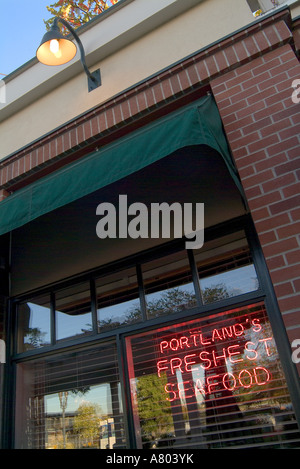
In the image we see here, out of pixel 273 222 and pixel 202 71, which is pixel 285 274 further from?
pixel 202 71

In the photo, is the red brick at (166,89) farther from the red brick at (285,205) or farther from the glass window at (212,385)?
the glass window at (212,385)

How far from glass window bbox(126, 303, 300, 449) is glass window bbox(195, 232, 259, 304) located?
0.65 ft

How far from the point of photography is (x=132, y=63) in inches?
150

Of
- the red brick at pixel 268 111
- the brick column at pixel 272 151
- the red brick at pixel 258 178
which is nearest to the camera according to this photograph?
the brick column at pixel 272 151

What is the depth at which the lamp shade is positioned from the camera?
143 inches

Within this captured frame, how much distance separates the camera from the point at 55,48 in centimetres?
362

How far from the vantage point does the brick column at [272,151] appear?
92.8 inches

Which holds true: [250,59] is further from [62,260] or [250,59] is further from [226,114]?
[62,260]

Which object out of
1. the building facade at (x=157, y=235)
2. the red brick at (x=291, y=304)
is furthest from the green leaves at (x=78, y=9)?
the red brick at (x=291, y=304)

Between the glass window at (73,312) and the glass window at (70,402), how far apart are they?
0.78 feet

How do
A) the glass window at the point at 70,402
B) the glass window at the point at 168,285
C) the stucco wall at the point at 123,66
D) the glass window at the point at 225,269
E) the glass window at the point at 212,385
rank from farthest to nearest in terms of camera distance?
1. the glass window at the point at 70,402
2. the glass window at the point at 168,285
3. the stucco wall at the point at 123,66
4. the glass window at the point at 225,269
5. the glass window at the point at 212,385

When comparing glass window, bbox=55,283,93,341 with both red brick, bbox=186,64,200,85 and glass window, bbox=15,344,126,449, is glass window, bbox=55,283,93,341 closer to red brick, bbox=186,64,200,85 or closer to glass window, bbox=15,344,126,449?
glass window, bbox=15,344,126,449

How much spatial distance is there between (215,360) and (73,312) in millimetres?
1638
